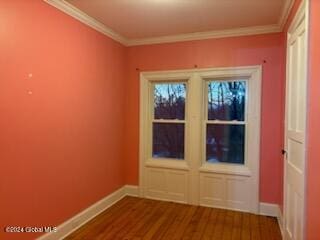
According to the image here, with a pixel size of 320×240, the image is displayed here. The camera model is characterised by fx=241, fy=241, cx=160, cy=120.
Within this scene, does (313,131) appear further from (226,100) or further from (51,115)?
(51,115)

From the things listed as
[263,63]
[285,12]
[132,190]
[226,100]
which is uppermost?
[285,12]

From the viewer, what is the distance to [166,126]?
13.0 feet

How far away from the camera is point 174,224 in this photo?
3.03 m

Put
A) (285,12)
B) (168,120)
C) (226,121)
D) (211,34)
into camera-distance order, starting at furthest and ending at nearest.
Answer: (168,120), (226,121), (211,34), (285,12)

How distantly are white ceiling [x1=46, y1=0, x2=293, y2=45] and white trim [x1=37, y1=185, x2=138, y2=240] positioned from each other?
2.40 meters

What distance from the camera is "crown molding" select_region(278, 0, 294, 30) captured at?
2467mm

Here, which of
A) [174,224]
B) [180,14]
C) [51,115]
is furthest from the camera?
[174,224]

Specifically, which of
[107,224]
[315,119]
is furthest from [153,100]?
[315,119]

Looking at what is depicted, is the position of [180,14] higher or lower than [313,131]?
higher

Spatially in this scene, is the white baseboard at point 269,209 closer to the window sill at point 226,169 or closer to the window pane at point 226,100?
the window sill at point 226,169

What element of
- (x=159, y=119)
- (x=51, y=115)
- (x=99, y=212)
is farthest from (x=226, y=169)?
(x=51, y=115)

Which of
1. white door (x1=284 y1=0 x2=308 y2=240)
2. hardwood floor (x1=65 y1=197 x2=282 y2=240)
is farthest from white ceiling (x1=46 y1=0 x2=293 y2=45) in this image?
hardwood floor (x1=65 y1=197 x2=282 y2=240)

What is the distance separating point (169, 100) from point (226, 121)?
3.17 ft

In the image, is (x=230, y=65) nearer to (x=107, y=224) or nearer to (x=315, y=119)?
(x=315, y=119)
